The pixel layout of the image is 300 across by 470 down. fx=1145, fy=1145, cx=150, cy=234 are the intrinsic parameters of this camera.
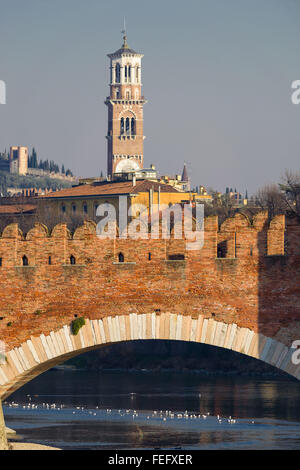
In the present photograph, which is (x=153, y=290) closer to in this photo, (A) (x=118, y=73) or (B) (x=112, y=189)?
(B) (x=112, y=189)

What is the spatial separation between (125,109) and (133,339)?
136m

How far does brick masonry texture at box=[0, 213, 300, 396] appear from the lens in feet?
58.3

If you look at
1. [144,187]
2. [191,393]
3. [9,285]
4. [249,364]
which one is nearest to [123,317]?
[9,285]

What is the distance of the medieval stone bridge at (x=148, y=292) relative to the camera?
58.3ft

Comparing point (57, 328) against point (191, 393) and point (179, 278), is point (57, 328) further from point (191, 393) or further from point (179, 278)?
point (191, 393)

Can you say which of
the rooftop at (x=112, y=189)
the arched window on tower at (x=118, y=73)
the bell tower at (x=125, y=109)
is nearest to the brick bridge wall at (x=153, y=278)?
the rooftop at (x=112, y=189)

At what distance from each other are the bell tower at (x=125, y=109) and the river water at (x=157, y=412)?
342 feet

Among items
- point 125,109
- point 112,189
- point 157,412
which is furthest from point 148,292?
point 125,109

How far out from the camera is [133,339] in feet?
59.6

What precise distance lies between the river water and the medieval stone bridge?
9.06 metres

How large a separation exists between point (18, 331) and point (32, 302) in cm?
53

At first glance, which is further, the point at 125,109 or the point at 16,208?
the point at 125,109

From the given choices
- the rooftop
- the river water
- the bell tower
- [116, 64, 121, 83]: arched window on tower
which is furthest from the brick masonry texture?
[116, 64, 121, 83]: arched window on tower

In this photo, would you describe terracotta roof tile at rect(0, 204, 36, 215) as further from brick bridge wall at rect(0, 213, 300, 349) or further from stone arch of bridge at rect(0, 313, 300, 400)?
stone arch of bridge at rect(0, 313, 300, 400)
